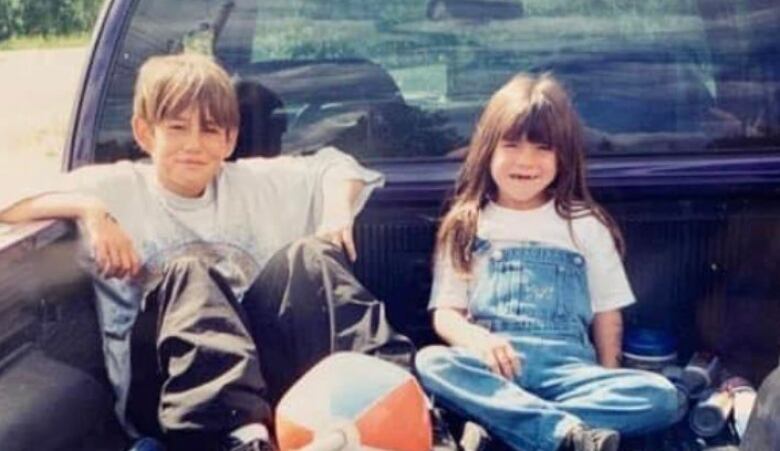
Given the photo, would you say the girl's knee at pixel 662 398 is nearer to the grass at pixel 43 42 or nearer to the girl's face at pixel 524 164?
the girl's face at pixel 524 164

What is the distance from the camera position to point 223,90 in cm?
302

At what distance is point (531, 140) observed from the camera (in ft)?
9.63

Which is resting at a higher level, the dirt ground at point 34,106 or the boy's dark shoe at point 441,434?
the boy's dark shoe at point 441,434

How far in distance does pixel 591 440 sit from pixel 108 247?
3.38 ft

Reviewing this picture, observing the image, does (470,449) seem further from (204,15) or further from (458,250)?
(204,15)

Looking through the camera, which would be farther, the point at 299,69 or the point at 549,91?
the point at 299,69

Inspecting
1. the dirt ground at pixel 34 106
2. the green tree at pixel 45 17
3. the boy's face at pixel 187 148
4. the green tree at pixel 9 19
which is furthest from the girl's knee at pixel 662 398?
the green tree at pixel 9 19

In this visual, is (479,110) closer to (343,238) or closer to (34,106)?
(343,238)

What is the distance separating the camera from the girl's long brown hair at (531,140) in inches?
115

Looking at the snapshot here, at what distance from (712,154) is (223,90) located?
3.55 feet

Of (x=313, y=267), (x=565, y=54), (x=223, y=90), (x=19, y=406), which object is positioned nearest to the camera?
(x=19, y=406)

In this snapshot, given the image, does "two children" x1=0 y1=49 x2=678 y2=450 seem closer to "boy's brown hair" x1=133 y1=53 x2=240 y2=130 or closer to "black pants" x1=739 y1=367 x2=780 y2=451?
"boy's brown hair" x1=133 y1=53 x2=240 y2=130

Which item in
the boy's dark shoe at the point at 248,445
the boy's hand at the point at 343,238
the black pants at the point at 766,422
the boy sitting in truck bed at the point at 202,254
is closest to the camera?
the black pants at the point at 766,422

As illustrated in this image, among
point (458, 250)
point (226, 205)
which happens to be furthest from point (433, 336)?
point (226, 205)
